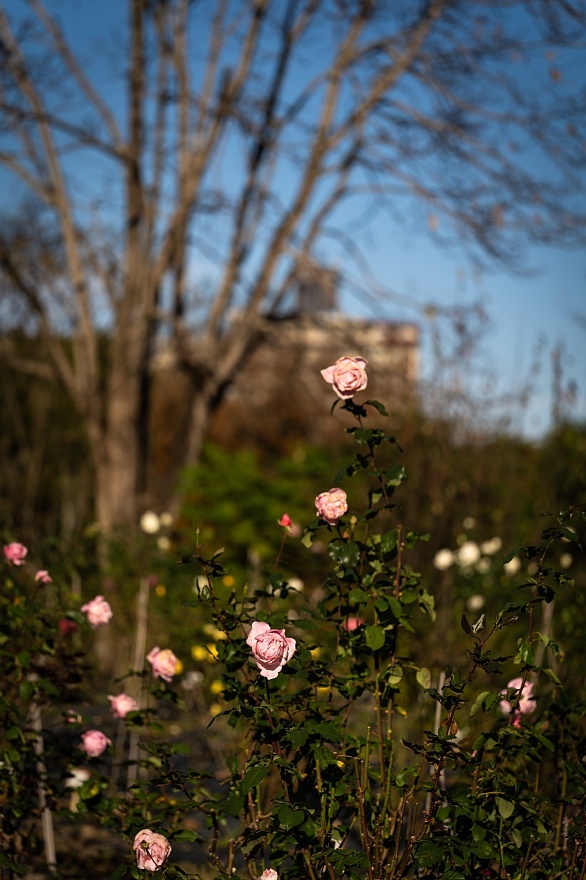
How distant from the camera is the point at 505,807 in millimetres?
1766

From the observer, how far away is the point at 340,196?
7.39 m

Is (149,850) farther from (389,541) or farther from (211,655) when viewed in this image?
(389,541)

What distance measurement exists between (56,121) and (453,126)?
2851mm

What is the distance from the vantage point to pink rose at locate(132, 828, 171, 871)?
177 cm

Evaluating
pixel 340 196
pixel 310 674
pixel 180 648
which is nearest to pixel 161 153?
pixel 340 196

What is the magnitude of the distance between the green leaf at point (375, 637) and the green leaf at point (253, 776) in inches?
12.4

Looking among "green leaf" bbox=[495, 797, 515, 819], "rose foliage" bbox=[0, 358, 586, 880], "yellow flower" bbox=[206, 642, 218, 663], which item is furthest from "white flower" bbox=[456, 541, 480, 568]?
"green leaf" bbox=[495, 797, 515, 819]

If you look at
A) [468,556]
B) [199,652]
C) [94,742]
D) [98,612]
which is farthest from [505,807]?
[468,556]

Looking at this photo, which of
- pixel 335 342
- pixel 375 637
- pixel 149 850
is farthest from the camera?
pixel 335 342

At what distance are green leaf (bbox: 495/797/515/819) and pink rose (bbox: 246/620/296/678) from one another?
0.48 metres

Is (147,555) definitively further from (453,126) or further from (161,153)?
(453,126)

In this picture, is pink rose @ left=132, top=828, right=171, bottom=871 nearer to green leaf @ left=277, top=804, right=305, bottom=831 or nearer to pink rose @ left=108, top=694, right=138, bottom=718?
green leaf @ left=277, top=804, right=305, bottom=831

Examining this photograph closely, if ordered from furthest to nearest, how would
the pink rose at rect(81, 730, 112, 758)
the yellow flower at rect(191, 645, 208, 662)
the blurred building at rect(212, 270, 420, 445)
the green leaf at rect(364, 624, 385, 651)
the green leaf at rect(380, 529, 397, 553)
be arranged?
the blurred building at rect(212, 270, 420, 445), the yellow flower at rect(191, 645, 208, 662), the pink rose at rect(81, 730, 112, 758), the green leaf at rect(380, 529, 397, 553), the green leaf at rect(364, 624, 385, 651)

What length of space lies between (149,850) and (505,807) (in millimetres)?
664
